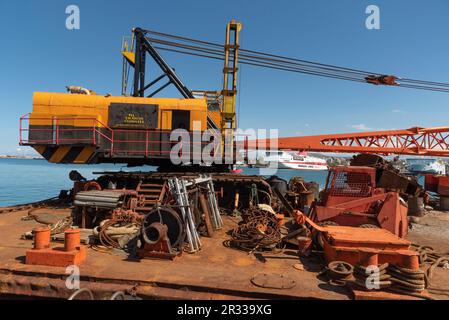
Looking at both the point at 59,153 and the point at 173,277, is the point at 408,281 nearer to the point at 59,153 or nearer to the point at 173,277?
the point at 173,277

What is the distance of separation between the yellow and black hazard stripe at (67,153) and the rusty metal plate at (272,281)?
29.3ft

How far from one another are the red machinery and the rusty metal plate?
3.16m

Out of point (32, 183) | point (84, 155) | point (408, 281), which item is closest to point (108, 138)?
point (84, 155)

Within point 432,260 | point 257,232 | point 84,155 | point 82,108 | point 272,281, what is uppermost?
point 82,108

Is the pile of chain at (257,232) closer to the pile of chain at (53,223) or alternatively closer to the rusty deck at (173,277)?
the rusty deck at (173,277)

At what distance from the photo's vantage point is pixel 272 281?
502 centimetres

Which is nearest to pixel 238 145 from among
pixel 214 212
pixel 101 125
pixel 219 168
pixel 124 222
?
pixel 219 168

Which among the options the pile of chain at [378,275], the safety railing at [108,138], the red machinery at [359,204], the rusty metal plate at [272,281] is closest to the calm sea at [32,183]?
the safety railing at [108,138]

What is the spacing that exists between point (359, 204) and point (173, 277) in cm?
536

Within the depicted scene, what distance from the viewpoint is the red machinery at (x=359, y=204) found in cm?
738

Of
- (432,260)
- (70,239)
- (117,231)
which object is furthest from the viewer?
(117,231)

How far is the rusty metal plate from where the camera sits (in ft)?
15.8
